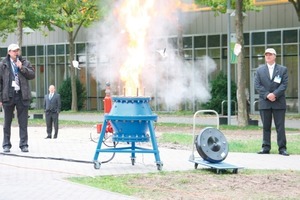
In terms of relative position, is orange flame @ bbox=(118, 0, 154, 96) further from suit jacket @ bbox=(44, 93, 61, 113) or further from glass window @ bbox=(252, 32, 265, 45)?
glass window @ bbox=(252, 32, 265, 45)

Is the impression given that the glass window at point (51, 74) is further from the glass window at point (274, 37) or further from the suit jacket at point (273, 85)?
the suit jacket at point (273, 85)

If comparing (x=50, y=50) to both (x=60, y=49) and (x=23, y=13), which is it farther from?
(x=23, y=13)

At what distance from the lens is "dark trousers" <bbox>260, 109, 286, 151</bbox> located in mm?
15375

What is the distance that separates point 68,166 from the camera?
1300 cm

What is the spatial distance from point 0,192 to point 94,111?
39676mm

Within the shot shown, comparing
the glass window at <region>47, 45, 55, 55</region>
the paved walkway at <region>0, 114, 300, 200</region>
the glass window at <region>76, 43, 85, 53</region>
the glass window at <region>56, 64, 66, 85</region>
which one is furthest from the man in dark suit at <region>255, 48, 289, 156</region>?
the glass window at <region>47, 45, 55, 55</region>

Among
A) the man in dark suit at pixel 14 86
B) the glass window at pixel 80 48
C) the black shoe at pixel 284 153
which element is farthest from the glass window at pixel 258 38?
the man in dark suit at pixel 14 86

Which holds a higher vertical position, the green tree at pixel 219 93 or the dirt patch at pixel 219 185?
the green tree at pixel 219 93

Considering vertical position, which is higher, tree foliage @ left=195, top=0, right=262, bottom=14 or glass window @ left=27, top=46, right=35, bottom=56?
tree foliage @ left=195, top=0, right=262, bottom=14

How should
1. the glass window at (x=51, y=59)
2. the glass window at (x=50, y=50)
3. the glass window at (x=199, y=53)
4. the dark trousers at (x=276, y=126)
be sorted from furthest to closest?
the glass window at (x=51, y=59) → the glass window at (x=50, y=50) → the glass window at (x=199, y=53) → the dark trousers at (x=276, y=126)

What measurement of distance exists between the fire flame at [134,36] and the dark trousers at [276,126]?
260 centimetres

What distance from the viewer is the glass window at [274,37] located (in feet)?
138

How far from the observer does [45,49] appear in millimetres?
54438

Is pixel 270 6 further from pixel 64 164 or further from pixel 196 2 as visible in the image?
pixel 64 164
